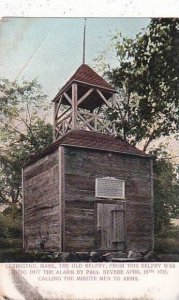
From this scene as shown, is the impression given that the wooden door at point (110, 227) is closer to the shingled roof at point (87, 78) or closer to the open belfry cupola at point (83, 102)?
the open belfry cupola at point (83, 102)

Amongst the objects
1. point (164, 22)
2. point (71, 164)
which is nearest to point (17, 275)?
point (71, 164)

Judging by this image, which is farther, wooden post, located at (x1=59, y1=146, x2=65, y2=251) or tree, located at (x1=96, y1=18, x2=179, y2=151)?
tree, located at (x1=96, y1=18, x2=179, y2=151)

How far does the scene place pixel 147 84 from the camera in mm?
2408

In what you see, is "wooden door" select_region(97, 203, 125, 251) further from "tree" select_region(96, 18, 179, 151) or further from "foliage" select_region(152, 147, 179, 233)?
"tree" select_region(96, 18, 179, 151)

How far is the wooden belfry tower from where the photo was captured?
224 centimetres

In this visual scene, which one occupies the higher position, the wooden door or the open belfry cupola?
the open belfry cupola

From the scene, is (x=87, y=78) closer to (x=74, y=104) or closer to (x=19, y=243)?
(x=74, y=104)

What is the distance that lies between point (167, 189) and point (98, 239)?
1.20 feet

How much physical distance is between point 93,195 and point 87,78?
511 millimetres

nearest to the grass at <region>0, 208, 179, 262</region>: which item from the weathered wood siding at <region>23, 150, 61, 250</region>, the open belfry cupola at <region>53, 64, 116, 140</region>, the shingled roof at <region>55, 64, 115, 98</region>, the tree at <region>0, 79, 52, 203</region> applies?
the weathered wood siding at <region>23, 150, 61, 250</region>

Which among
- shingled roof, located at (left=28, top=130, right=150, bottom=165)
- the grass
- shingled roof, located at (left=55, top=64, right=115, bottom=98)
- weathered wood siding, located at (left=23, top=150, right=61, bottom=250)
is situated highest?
shingled roof, located at (left=55, top=64, right=115, bottom=98)

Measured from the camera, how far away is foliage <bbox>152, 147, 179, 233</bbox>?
229 centimetres
